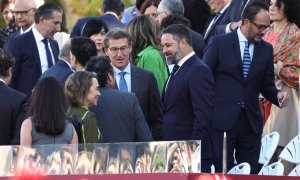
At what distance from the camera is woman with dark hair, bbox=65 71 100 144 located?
11.2 meters

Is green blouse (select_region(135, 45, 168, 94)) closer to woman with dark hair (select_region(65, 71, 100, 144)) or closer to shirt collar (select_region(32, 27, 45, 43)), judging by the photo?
shirt collar (select_region(32, 27, 45, 43))

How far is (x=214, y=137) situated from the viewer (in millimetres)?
13164

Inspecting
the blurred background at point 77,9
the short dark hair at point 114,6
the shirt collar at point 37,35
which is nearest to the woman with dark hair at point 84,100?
the shirt collar at point 37,35

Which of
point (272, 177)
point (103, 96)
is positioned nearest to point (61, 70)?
point (103, 96)

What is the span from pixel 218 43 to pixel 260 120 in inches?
35.1

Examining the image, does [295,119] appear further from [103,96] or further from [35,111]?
[35,111]

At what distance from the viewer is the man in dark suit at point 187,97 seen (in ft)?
Answer: 41.3

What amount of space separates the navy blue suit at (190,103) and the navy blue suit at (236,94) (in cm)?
78

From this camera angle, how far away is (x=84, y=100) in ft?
37.2

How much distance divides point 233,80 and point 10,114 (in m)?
2.71

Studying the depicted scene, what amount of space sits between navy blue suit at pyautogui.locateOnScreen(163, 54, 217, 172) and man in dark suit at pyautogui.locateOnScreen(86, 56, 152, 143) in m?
0.81

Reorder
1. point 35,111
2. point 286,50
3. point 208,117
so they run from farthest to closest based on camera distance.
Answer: point 286,50, point 208,117, point 35,111

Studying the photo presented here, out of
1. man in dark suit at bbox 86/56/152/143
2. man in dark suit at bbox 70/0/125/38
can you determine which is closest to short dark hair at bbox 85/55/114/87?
man in dark suit at bbox 86/56/152/143

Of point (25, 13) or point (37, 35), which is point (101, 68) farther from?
point (25, 13)
